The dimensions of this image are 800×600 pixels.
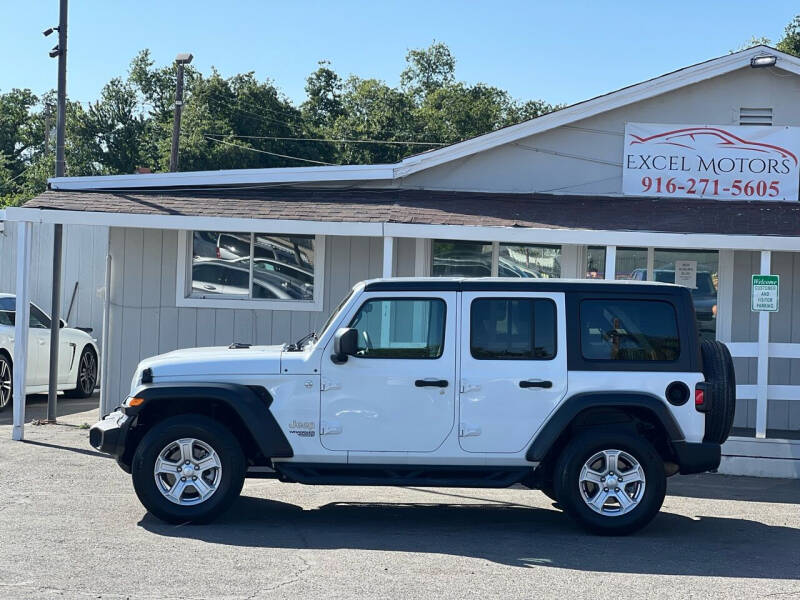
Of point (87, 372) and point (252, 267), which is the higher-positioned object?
point (252, 267)

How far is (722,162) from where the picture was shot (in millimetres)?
13273

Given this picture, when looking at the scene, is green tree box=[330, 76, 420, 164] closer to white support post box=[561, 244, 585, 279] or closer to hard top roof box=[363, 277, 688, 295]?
white support post box=[561, 244, 585, 279]

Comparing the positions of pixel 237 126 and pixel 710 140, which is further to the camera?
pixel 237 126

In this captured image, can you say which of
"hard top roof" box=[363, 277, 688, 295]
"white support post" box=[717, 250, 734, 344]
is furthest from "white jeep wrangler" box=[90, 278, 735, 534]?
"white support post" box=[717, 250, 734, 344]

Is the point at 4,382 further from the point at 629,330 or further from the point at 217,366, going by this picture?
the point at 629,330

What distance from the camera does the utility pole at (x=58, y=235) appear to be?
45.2 feet

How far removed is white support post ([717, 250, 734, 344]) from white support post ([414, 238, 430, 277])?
378 cm

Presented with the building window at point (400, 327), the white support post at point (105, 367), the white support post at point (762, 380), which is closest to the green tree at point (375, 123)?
the white support post at point (105, 367)

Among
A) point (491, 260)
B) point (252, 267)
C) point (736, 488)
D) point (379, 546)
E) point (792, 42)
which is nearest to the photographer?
point (379, 546)

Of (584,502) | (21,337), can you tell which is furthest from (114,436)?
(21,337)

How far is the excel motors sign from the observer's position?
519 inches

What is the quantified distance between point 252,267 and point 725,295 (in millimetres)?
6109

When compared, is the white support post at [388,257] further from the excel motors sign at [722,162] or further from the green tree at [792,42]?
the green tree at [792,42]

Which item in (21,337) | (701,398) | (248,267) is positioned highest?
(248,267)
